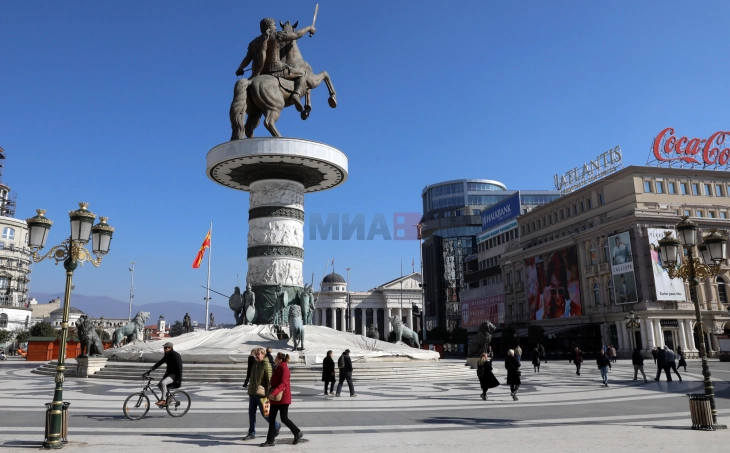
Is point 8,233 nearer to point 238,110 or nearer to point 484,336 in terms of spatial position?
point 238,110

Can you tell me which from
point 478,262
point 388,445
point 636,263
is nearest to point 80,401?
point 388,445

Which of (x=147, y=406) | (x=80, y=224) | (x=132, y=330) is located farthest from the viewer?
(x=132, y=330)

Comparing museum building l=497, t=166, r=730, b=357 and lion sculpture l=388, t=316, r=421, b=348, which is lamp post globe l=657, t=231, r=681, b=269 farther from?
museum building l=497, t=166, r=730, b=357

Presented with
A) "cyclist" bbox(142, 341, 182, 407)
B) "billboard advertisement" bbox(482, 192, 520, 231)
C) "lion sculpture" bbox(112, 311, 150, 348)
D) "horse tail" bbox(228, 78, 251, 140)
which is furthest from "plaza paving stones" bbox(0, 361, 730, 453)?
"billboard advertisement" bbox(482, 192, 520, 231)

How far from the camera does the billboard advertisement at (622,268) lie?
47.5 m

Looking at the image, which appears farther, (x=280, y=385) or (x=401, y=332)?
(x=401, y=332)

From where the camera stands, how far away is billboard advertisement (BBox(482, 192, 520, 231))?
74.0m

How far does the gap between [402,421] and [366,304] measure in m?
105

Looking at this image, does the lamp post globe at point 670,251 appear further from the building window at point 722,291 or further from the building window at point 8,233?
the building window at point 8,233

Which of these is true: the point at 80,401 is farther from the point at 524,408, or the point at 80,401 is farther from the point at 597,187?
the point at 597,187

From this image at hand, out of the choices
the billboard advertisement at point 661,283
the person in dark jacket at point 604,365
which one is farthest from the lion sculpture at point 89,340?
the billboard advertisement at point 661,283

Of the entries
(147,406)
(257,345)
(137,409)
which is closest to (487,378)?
(147,406)

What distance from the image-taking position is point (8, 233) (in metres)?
96.3

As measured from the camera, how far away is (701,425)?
9.79m
